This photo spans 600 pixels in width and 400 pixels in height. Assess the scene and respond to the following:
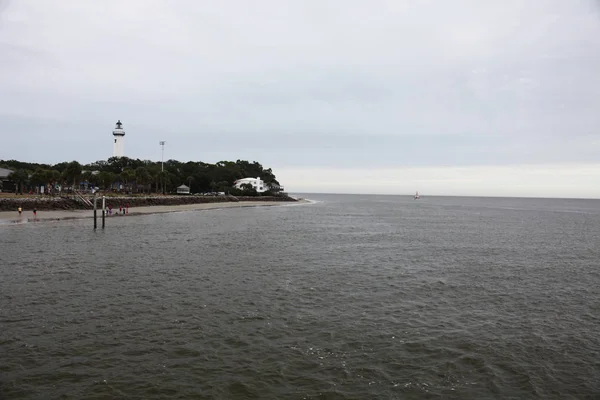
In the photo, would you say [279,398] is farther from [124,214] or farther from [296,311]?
[124,214]

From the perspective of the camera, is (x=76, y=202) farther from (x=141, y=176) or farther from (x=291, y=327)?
(x=291, y=327)

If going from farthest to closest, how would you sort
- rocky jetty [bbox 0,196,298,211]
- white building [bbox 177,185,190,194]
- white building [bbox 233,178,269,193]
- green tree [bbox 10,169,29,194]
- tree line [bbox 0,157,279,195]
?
1. white building [bbox 233,178,269,193]
2. white building [bbox 177,185,190,194]
3. tree line [bbox 0,157,279,195]
4. green tree [bbox 10,169,29,194]
5. rocky jetty [bbox 0,196,298,211]

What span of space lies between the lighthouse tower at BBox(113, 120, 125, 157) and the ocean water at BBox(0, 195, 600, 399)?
11608cm

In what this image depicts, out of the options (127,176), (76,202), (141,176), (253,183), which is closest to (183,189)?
(141,176)

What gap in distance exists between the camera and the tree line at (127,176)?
7731 centimetres

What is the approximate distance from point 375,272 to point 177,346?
13444 millimetres

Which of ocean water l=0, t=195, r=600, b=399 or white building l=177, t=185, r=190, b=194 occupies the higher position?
white building l=177, t=185, r=190, b=194

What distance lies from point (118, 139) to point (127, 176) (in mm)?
46797

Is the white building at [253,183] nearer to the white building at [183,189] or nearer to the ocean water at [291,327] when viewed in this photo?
the white building at [183,189]

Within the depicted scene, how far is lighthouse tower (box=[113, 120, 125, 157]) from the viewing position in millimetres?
131625

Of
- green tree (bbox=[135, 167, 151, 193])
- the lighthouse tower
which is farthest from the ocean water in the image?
the lighthouse tower

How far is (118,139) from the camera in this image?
13275 cm

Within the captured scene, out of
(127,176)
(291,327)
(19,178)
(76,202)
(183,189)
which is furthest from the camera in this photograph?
(183,189)

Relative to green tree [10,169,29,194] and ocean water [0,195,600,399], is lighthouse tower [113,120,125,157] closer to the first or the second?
green tree [10,169,29,194]
